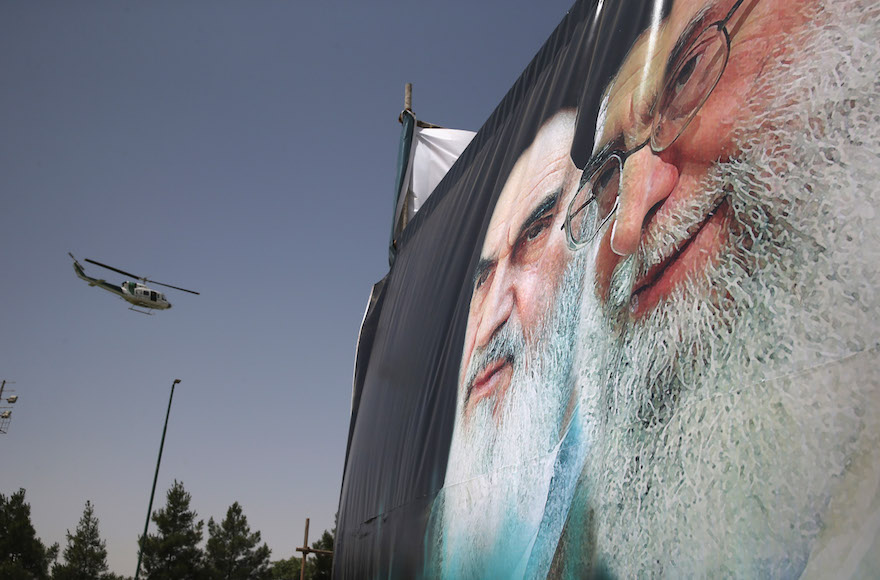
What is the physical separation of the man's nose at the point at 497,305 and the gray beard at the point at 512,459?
30cm

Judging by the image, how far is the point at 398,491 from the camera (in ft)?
15.2

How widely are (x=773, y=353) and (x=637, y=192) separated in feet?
3.01

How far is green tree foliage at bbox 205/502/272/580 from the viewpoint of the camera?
26266mm

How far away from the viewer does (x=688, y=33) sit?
2.25 meters

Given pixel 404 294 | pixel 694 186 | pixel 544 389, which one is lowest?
pixel 544 389

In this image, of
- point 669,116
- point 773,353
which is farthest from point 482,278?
point 773,353

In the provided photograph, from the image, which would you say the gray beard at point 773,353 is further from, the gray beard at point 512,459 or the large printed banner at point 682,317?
the gray beard at point 512,459

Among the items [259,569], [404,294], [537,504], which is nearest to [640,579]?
[537,504]

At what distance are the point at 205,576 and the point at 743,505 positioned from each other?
26.2 metres

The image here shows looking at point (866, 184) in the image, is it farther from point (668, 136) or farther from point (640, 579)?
point (640, 579)

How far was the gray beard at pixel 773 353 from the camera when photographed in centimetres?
143

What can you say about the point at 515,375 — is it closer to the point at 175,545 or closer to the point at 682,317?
the point at 682,317

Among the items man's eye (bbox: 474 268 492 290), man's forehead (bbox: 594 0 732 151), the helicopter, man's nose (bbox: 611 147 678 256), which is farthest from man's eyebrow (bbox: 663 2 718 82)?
the helicopter

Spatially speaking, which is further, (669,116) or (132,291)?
(132,291)
